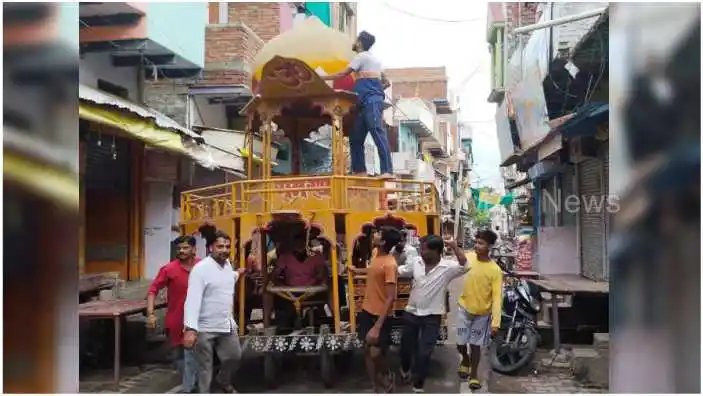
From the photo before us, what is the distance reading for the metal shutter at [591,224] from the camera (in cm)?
1121

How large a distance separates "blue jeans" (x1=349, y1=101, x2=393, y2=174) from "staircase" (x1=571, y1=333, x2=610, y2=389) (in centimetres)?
286

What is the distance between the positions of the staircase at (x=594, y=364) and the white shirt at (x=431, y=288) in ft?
6.08

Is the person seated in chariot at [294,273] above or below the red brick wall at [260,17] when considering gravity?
below

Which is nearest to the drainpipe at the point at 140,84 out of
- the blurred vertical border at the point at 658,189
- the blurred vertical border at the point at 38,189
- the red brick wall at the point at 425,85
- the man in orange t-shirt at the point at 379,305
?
the man in orange t-shirt at the point at 379,305

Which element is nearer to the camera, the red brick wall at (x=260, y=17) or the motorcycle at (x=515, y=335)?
the motorcycle at (x=515, y=335)

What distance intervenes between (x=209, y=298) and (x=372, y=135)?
10.9 feet

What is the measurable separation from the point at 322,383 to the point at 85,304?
2.64 m

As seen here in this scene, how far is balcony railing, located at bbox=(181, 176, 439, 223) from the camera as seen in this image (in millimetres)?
7500

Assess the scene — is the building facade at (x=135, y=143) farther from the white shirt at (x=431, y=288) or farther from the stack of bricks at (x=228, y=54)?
the white shirt at (x=431, y=288)

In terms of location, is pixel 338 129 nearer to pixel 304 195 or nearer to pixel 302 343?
pixel 304 195

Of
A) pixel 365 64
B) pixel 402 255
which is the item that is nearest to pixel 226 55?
pixel 365 64

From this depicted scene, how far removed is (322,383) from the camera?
742 cm

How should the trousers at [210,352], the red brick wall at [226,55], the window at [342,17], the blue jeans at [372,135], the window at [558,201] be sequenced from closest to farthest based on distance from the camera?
the trousers at [210,352] < the blue jeans at [372,135] < the window at [558,201] < the red brick wall at [226,55] < the window at [342,17]

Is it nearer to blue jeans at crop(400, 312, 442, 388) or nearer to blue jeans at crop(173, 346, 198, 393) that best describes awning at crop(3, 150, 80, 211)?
blue jeans at crop(173, 346, 198, 393)
